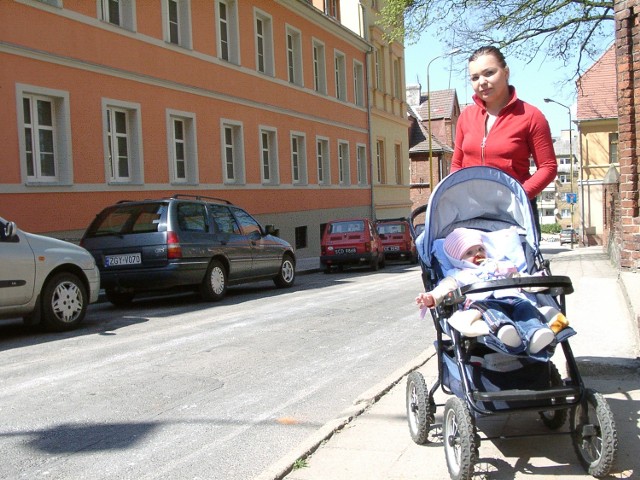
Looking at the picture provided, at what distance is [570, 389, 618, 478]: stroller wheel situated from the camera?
344 centimetres

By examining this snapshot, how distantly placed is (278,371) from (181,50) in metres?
16.5

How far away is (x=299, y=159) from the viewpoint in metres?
30.6

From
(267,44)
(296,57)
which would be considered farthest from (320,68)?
(267,44)

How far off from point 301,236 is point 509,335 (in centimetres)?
2693

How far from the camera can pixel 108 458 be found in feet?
15.1

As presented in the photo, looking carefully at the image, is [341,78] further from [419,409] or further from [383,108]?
[419,409]

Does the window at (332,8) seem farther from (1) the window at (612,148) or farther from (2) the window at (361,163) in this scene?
(1) the window at (612,148)

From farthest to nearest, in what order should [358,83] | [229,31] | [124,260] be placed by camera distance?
1. [358,83]
2. [229,31]
3. [124,260]

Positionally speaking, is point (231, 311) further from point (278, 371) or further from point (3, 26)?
point (3, 26)

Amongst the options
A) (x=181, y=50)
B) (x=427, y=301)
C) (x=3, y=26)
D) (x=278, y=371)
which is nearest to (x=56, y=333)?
(x=278, y=371)

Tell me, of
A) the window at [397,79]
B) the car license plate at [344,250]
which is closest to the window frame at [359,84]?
the window at [397,79]

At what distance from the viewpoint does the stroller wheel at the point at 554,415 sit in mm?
3887

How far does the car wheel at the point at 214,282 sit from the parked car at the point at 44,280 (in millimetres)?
2949

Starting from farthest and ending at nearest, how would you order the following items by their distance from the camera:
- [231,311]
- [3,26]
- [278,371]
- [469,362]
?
1. [3,26]
2. [231,311]
3. [278,371]
4. [469,362]
